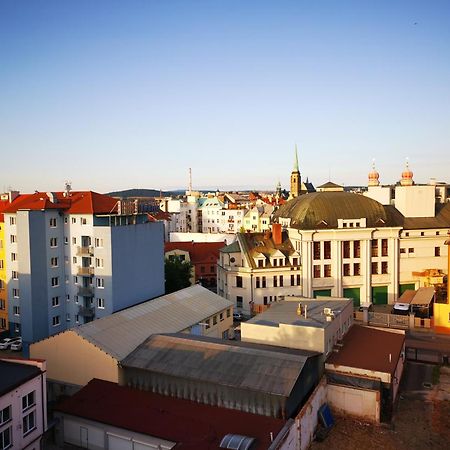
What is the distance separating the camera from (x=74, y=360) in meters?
31.0

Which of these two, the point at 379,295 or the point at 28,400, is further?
the point at 379,295

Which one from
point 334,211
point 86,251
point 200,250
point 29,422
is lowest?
point 29,422

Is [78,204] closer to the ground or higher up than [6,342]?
higher up

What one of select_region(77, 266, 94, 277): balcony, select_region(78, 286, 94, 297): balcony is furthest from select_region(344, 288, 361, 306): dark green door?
select_region(77, 266, 94, 277): balcony

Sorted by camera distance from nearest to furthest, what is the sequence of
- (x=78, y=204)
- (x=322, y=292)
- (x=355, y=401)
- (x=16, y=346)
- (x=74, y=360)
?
(x=355, y=401), (x=74, y=360), (x=16, y=346), (x=78, y=204), (x=322, y=292)

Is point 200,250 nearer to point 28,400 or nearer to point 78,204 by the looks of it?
point 78,204

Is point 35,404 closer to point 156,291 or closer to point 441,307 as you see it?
point 156,291

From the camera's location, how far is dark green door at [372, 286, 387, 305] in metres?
59.1

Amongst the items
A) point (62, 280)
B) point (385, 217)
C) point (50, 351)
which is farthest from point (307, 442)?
point (385, 217)

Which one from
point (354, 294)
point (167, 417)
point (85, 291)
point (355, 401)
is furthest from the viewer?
point (354, 294)

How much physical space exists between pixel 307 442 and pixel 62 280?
95.4 ft

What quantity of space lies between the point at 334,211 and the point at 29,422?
142 ft

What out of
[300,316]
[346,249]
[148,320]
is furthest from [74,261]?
[346,249]

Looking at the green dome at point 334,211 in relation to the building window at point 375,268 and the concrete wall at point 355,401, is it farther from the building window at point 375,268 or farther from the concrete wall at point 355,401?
the concrete wall at point 355,401
